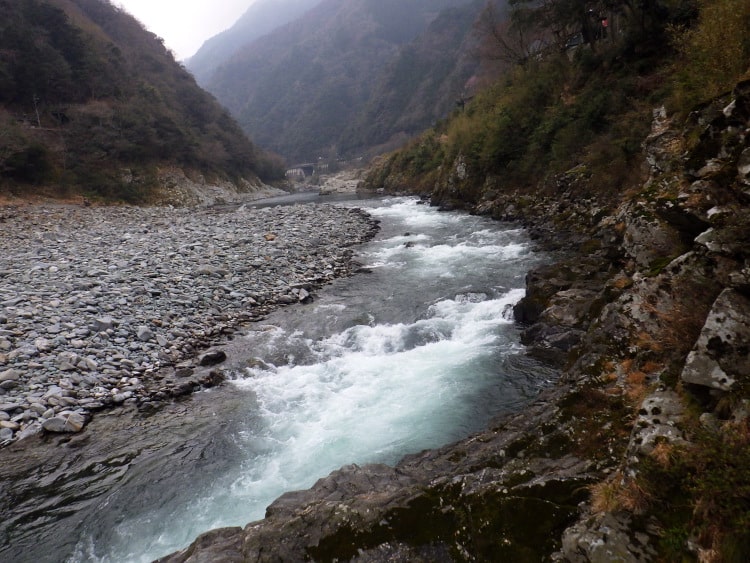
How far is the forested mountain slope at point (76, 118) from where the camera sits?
34.3 meters

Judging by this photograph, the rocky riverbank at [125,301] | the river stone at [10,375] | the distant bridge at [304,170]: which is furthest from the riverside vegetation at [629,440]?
the distant bridge at [304,170]

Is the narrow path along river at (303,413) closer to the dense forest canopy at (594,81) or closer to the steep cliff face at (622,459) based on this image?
the steep cliff face at (622,459)

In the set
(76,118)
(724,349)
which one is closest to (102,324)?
(724,349)

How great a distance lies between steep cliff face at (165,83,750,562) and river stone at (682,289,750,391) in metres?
0.01

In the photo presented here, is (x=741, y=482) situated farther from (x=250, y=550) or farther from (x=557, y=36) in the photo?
(x=557, y=36)

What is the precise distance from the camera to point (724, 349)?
3.32m

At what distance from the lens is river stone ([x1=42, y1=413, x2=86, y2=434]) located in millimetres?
7559

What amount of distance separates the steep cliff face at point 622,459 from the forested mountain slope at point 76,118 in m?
37.4

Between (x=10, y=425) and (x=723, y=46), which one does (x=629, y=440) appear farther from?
(x=723, y=46)

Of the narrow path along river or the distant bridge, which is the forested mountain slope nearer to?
the narrow path along river

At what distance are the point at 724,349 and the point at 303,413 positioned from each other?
680cm

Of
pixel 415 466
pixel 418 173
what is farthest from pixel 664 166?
pixel 418 173

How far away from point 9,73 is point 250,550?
5228 centimetres

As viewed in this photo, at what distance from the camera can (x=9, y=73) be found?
38.5m
